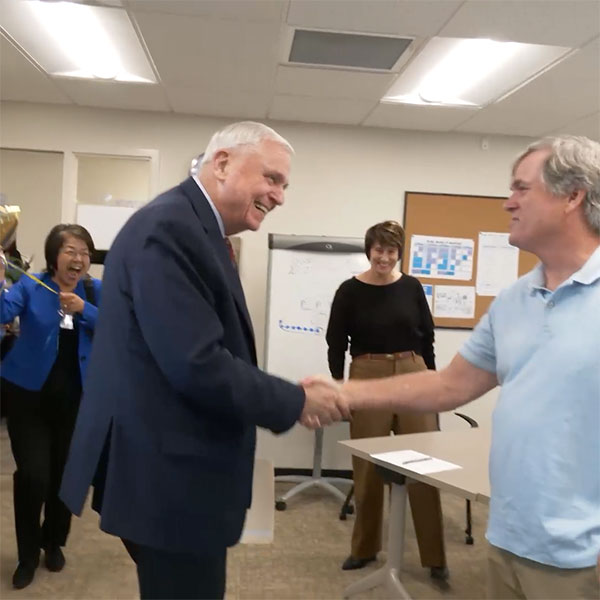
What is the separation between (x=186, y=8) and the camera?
271 centimetres

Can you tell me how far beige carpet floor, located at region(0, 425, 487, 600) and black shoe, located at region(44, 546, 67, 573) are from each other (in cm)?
3

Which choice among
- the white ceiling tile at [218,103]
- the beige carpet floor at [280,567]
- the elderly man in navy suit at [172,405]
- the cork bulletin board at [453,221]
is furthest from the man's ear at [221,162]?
the cork bulletin board at [453,221]

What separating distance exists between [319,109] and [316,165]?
556 mm

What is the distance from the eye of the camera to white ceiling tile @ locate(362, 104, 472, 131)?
4.11 meters

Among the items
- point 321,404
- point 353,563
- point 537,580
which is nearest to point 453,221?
point 353,563

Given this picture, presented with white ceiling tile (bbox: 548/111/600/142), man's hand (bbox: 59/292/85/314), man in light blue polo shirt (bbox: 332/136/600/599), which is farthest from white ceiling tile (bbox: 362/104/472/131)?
man in light blue polo shirt (bbox: 332/136/600/599)

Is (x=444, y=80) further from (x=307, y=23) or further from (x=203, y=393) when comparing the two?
(x=203, y=393)

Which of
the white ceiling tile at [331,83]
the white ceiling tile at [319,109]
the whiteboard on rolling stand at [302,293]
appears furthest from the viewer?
the whiteboard on rolling stand at [302,293]

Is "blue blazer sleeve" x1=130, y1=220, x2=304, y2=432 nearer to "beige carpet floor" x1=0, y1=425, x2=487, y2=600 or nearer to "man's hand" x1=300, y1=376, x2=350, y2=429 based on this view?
"man's hand" x1=300, y1=376, x2=350, y2=429

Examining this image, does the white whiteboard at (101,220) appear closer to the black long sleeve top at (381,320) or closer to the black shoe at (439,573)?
the black long sleeve top at (381,320)

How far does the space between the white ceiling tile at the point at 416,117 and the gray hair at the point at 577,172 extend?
2.94m

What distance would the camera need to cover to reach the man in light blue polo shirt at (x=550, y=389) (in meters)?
1.16

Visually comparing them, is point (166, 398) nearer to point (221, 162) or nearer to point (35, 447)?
point (221, 162)

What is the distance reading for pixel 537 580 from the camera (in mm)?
1212
